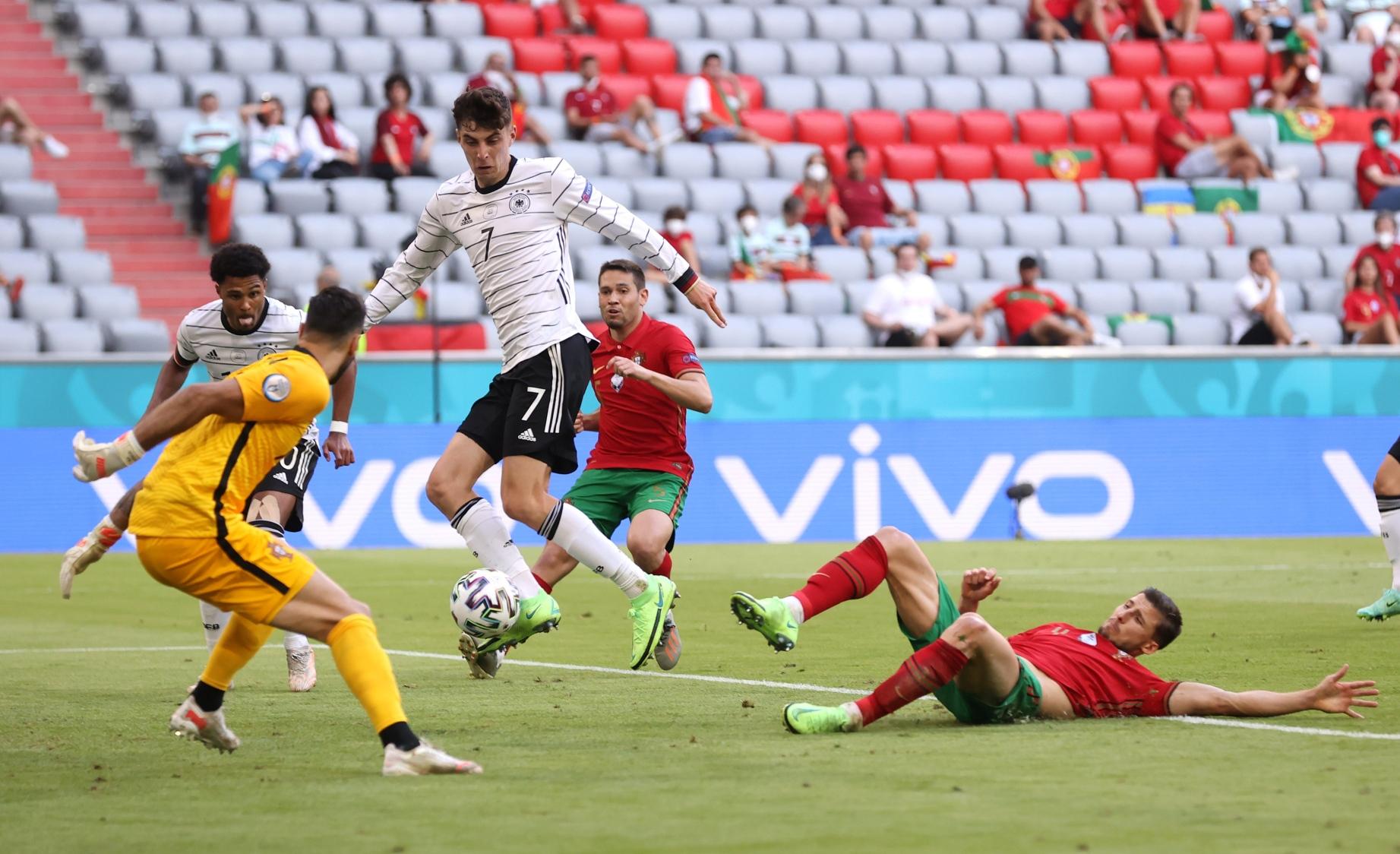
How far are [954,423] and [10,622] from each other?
30.1 feet

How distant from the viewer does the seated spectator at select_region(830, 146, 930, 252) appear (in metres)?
21.5

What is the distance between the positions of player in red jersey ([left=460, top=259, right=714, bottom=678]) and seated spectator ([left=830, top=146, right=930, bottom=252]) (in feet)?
38.1

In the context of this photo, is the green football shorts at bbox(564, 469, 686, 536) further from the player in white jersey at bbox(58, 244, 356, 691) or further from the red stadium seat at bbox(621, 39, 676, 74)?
the red stadium seat at bbox(621, 39, 676, 74)

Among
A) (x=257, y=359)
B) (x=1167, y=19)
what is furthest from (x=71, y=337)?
(x=1167, y=19)

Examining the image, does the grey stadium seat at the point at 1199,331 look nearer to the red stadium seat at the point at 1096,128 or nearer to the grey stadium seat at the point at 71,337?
the red stadium seat at the point at 1096,128

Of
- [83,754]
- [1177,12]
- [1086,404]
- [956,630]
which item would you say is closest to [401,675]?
[83,754]

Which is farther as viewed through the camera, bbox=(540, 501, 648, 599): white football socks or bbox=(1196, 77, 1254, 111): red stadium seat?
bbox=(1196, 77, 1254, 111): red stadium seat

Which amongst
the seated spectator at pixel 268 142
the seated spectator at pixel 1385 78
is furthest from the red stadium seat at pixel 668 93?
the seated spectator at pixel 1385 78

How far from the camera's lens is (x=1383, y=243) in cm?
2131

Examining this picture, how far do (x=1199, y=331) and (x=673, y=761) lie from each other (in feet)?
53.0

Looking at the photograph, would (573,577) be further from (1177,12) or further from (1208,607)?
(1177,12)

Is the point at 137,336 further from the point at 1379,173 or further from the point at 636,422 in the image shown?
the point at 1379,173

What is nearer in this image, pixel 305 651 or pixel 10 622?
pixel 305 651

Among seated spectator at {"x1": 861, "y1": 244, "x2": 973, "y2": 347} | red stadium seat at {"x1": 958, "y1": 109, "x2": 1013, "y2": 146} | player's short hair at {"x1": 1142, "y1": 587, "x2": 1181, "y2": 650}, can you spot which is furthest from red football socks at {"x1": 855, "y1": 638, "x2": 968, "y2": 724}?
red stadium seat at {"x1": 958, "y1": 109, "x2": 1013, "y2": 146}
